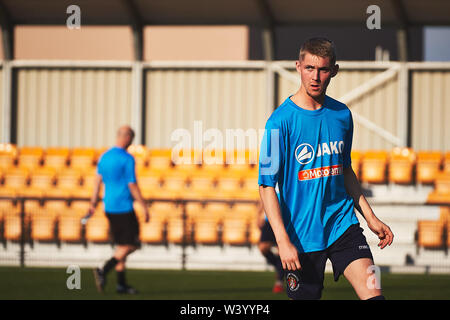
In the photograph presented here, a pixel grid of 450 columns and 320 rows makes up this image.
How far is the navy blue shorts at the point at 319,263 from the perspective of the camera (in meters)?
4.78

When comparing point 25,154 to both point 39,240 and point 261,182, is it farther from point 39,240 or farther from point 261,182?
point 261,182

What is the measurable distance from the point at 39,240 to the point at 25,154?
5149mm

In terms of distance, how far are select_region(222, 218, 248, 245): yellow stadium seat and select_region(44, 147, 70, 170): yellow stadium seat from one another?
559 centimetres

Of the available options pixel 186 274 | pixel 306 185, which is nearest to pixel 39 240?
pixel 186 274

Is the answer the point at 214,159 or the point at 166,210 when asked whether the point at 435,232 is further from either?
the point at 214,159

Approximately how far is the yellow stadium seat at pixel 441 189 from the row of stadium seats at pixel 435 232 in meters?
1.54

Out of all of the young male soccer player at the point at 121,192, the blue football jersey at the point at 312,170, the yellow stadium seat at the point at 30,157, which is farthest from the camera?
the yellow stadium seat at the point at 30,157

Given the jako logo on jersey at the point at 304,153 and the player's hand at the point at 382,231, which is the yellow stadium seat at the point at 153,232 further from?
the jako logo on jersey at the point at 304,153

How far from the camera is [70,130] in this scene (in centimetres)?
2167

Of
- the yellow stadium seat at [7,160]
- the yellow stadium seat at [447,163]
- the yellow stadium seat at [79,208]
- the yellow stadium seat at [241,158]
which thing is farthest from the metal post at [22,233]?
the yellow stadium seat at [447,163]

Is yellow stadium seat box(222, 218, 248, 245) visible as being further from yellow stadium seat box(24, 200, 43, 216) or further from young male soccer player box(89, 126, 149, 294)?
young male soccer player box(89, 126, 149, 294)

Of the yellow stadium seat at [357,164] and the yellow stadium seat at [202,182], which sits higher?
the yellow stadium seat at [357,164]

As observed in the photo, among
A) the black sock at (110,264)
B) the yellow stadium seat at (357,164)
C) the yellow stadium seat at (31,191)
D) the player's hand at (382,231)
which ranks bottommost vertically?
the black sock at (110,264)
